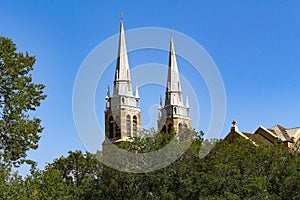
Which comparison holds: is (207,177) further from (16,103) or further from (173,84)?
(173,84)

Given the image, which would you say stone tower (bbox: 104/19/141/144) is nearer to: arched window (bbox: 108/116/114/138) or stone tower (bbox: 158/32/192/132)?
arched window (bbox: 108/116/114/138)

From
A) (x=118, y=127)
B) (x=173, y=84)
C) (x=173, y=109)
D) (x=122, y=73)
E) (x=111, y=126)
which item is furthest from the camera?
(x=173, y=109)

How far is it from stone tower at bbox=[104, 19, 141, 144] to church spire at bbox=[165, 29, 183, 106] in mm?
4359

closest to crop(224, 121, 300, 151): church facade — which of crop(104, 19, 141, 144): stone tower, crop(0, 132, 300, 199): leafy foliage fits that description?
crop(0, 132, 300, 199): leafy foliage

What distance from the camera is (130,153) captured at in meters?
32.6

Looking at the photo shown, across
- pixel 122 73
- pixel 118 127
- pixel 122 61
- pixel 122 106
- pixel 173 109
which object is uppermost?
pixel 122 61

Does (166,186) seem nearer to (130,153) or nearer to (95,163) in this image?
(130,153)

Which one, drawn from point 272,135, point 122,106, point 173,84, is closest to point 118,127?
point 122,106

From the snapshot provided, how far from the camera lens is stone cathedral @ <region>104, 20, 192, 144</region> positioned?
72.6 m

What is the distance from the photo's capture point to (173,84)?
75812mm

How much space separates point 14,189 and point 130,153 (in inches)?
483

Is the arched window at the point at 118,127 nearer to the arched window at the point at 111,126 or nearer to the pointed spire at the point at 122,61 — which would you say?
the arched window at the point at 111,126

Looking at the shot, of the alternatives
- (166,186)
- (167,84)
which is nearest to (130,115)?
(167,84)

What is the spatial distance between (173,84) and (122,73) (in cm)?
741
